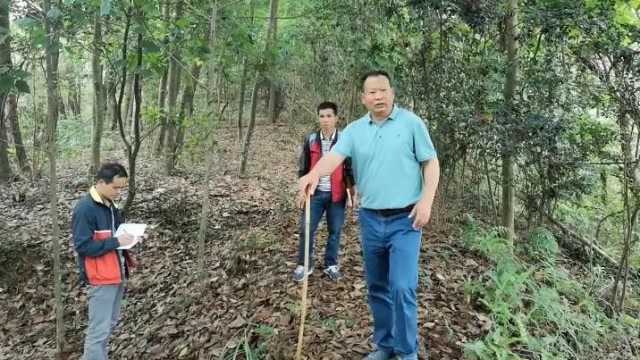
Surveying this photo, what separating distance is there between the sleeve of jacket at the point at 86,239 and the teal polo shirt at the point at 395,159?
2.37 metres

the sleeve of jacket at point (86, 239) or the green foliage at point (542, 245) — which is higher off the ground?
the sleeve of jacket at point (86, 239)

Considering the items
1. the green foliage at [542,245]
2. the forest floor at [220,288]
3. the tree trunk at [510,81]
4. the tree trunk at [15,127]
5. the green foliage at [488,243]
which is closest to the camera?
the forest floor at [220,288]

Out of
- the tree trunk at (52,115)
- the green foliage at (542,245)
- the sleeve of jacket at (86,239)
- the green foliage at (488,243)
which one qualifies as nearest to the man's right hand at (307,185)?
the sleeve of jacket at (86,239)

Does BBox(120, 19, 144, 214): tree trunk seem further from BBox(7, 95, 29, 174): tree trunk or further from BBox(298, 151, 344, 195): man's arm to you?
BBox(7, 95, 29, 174): tree trunk

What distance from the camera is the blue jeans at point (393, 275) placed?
11.7 feet

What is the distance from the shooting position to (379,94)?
367cm

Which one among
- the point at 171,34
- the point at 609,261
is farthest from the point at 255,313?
the point at 609,261

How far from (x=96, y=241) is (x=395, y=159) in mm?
2751

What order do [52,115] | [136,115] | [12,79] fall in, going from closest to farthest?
[12,79] < [52,115] < [136,115]

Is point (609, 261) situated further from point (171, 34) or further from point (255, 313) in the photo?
point (171, 34)

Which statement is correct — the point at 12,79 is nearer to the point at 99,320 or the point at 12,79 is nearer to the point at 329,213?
the point at 99,320

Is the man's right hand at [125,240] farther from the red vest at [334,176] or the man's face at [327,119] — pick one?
the man's face at [327,119]

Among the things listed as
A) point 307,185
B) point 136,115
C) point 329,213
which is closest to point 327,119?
point 329,213

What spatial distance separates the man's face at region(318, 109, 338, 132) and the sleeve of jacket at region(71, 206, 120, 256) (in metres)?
2.34
